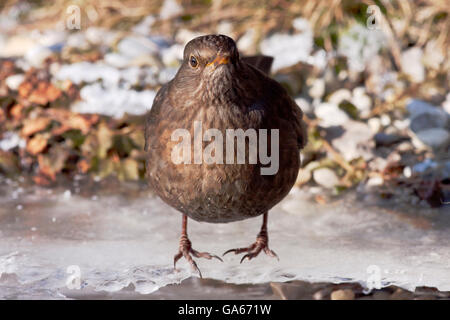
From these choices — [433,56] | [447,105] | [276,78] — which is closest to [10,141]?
[276,78]

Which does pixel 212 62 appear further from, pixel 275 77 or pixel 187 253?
pixel 275 77

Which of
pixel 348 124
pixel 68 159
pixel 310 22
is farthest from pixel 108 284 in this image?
pixel 310 22

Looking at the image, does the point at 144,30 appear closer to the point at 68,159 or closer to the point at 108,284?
the point at 68,159

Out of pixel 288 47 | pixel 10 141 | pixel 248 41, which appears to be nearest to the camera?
pixel 10 141

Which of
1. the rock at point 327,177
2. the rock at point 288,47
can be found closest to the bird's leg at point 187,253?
the rock at point 327,177

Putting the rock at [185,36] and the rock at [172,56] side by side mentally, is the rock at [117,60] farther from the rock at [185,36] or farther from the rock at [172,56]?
the rock at [185,36]

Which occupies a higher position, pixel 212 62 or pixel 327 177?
pixel 212 62
